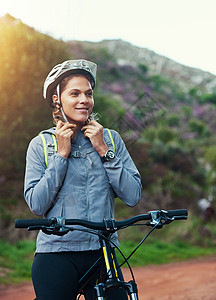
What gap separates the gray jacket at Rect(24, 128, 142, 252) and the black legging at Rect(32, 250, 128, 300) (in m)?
0.04

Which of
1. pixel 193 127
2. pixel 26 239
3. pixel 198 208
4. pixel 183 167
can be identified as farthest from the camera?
pixel 193 127

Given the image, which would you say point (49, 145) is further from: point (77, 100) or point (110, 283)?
point (110, 283)

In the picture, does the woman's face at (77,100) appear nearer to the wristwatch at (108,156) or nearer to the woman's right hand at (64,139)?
the woman's right hand at (64,139)

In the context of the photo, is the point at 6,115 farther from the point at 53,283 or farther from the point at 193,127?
the point at 193,127

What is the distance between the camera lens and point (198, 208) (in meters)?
14.9

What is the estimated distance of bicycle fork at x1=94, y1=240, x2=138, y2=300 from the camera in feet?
5.66

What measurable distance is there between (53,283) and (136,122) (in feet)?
57.8

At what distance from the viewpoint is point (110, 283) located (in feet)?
5.77

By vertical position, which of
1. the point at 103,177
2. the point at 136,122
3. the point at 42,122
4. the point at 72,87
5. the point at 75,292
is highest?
the point at 136,122

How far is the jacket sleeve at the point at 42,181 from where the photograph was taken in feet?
6.40

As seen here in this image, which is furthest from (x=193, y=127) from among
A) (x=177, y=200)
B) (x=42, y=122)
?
(x=42, y=122)

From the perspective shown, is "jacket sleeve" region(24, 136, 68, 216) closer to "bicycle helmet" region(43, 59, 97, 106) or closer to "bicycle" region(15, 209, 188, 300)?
"bicycle" region(15, 209, 188, 300)

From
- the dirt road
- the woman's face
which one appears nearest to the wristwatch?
the woman's face

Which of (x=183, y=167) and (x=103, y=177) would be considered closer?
(x=103, y=177)
